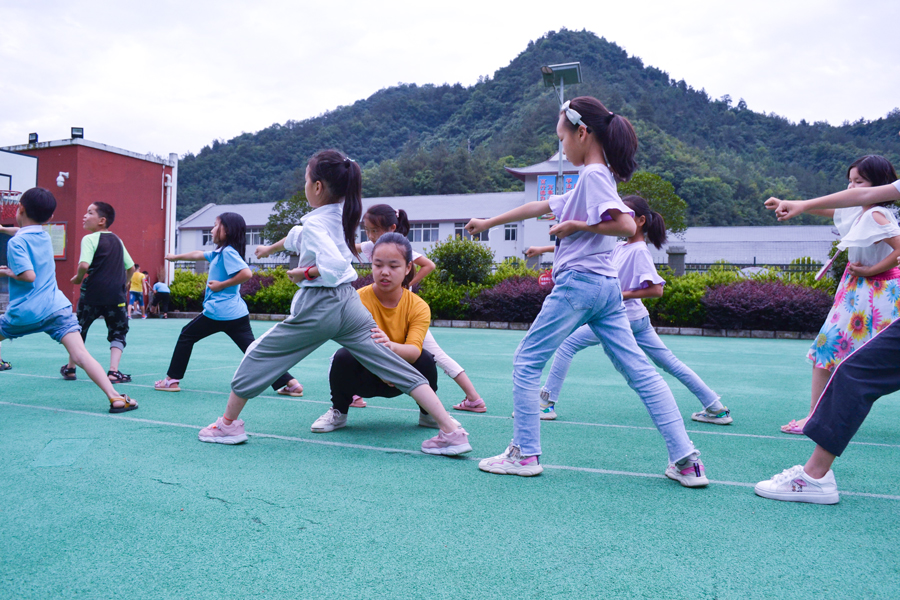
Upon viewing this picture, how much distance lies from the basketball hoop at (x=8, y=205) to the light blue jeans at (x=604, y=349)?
62.4 feet

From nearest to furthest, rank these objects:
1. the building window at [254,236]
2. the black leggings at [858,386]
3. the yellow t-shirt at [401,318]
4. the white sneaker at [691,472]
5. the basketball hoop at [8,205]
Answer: the black leggings at [858,386], the white sneaker at [691,472], the yellow t-shirt at [401,318], the basketball hoop at [8,205], the building window at [254,236]

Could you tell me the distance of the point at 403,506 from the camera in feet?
8.16

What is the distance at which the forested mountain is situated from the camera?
6656 cm

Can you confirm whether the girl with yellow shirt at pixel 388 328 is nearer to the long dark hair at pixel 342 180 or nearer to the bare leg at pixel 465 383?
the long dark hair at pixel 342 180

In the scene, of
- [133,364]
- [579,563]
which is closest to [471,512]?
[579,563]

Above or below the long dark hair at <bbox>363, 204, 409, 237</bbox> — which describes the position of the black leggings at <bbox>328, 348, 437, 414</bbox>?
below

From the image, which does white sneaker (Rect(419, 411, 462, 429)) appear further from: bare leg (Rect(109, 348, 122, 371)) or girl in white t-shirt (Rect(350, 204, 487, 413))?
bare leg (Rect(109, 348, 122, 371))

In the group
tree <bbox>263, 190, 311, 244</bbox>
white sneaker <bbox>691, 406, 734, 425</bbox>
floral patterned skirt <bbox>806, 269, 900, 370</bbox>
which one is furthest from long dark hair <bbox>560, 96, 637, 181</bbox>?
tree <bbox>263, 190, 311, 244</bbox>

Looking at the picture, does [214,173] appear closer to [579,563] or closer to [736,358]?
[736,358]

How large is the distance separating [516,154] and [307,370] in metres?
70.8

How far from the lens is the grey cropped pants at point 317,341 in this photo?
10.6ft

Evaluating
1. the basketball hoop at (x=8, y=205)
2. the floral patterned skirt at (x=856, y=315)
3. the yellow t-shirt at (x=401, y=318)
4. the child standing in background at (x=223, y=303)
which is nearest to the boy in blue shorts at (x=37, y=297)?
the child standing in background at (x=223, y=303)

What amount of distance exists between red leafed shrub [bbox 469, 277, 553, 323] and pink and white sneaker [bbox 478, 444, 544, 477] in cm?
1195

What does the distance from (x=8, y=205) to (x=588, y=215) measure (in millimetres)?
19553
